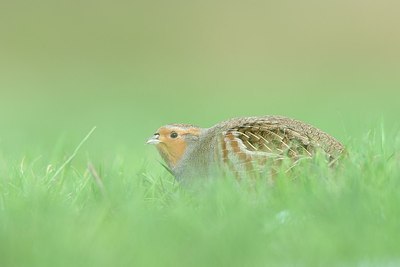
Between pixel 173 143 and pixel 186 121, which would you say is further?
pixel 186 121

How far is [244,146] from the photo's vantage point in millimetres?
5215

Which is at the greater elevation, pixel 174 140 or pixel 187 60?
pixel 187 60

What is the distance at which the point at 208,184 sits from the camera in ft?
15.7

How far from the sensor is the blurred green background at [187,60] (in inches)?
609

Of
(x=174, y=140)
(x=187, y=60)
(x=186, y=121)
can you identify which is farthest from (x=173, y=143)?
(x=187, y=60)

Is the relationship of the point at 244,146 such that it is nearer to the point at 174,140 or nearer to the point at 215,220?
the point at 174,140

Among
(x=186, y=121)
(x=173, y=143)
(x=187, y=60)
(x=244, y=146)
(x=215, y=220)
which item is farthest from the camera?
(x=187, y=60)

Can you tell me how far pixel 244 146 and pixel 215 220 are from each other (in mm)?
1060

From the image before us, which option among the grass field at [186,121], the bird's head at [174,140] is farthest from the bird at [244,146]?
the grass field at [186,121]

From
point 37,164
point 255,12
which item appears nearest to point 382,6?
point 255,12

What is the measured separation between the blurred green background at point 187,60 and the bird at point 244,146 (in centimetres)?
737

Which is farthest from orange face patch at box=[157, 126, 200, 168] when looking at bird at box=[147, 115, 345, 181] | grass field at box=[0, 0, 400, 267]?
grass field at box=[0, 0, 400, 267]

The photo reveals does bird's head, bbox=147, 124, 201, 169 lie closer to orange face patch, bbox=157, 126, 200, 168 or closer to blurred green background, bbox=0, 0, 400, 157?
orange face patch, bbox=157, 126, 200, 168

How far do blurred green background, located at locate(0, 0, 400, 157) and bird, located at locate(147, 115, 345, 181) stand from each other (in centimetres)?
737
